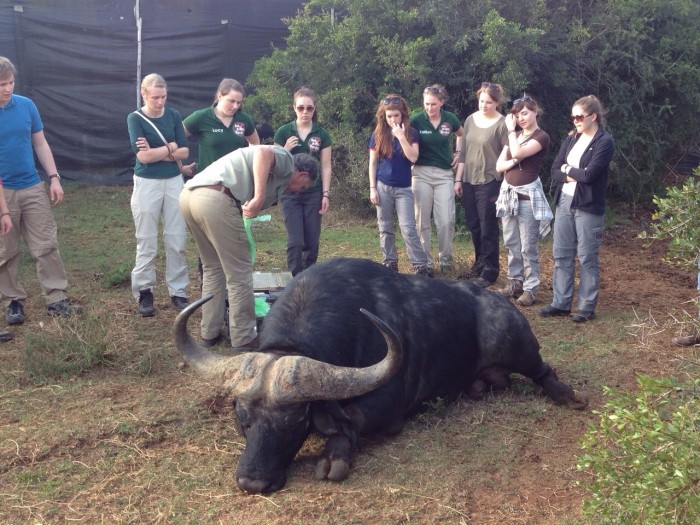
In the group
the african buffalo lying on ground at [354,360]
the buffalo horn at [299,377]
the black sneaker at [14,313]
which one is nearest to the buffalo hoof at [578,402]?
the african buffalo lying on ground at [354,360]

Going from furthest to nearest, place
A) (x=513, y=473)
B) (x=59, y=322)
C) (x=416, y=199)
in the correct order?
(x=416, y=199), (x=59, y=322), (x=513, y=473)

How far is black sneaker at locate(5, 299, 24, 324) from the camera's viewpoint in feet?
21.3


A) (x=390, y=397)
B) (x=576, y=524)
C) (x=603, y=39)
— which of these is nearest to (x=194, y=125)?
(x=390, y=397)

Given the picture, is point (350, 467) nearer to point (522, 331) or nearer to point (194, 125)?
point (522, 331)

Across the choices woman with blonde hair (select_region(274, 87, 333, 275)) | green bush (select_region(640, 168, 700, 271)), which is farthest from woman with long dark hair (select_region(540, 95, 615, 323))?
woman with blonde hair (select_region(274, 87, 333, 275))

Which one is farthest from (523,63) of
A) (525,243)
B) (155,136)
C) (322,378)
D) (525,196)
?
(322,378)

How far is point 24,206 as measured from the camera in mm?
6473

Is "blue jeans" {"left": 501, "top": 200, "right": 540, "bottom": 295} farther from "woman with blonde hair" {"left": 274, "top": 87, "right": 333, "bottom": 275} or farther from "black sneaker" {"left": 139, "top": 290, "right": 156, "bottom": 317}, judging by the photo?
"black sneaker" {"left": 139, "top": 290, "right": 156, "bottom": 317}

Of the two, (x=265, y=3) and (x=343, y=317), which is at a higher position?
(x=265, y=3)

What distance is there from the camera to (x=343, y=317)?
4.70m

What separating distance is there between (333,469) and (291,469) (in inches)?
11.0

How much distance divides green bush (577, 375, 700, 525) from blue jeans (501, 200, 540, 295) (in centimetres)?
427

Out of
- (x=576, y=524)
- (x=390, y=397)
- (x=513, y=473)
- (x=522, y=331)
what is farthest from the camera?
(x=522, y=331)

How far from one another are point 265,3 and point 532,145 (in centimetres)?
834
